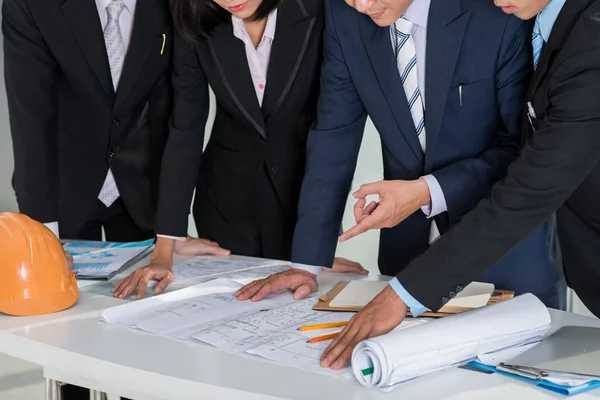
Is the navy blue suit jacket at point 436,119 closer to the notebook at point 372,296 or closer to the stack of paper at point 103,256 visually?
the notebook at point 372,296

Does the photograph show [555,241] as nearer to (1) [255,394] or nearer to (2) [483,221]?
(2) [483,221]

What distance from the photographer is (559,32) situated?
148 cm

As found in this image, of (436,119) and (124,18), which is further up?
(124,18)

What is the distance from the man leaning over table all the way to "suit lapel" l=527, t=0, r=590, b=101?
25 centimetres

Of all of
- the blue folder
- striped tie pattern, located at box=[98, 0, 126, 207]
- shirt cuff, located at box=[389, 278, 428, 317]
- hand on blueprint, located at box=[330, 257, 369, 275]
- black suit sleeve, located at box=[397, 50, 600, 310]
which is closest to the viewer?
the blue folder

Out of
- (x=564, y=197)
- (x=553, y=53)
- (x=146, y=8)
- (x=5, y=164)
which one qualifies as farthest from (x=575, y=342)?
(x=5, y=164)

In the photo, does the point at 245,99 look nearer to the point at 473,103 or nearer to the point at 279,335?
the point at 473,103

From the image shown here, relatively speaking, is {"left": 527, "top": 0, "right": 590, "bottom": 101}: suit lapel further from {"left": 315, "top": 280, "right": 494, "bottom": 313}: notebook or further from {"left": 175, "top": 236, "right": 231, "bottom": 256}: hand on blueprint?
{"left": 175, "top": 236, "right": 231, "bottom": 256}: hand on blueprint

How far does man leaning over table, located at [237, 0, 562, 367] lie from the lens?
1778 millimetres

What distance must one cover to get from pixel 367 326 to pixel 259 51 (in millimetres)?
990

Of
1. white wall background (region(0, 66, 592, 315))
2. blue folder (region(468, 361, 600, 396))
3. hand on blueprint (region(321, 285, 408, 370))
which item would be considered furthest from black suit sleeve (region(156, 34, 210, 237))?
white wall background (region(0, 66, 592, 315))

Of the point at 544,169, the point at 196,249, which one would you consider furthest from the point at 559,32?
the point at 196,249

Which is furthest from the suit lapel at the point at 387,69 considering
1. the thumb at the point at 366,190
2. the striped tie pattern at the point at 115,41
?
the striped tie pattern at the point at 115,41

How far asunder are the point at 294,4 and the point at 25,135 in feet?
2.59
